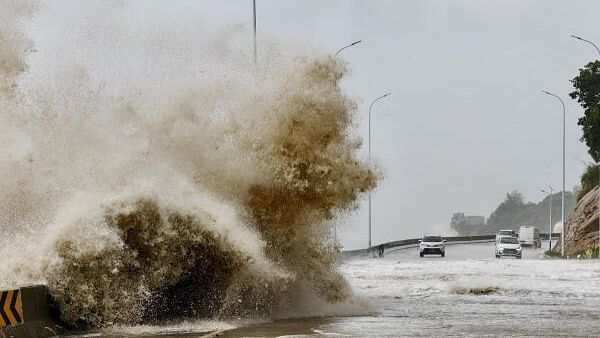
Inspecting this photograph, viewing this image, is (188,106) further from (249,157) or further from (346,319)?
(346,319)

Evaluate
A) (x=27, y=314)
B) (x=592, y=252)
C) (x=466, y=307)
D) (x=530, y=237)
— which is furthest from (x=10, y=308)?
(x=530, y=237)

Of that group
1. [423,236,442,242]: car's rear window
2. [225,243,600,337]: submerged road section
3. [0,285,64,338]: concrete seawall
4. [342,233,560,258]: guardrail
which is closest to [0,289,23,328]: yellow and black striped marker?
[0,285,64,338]: concrete seawall

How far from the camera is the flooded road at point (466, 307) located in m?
16.6

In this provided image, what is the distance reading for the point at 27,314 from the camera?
15617 mm

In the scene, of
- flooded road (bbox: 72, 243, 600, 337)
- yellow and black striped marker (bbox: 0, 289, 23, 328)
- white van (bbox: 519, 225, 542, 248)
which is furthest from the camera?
white van (bbox: 519, 225, 542, 248)

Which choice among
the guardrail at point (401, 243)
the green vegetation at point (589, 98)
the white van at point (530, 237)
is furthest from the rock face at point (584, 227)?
the white van at point (530, 237)

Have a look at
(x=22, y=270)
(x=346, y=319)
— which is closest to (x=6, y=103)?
(x=22, y=270)

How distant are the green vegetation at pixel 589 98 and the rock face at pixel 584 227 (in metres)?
3.27

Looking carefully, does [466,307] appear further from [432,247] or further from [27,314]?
[432,247]

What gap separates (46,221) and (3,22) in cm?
661

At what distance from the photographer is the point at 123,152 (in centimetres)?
1962

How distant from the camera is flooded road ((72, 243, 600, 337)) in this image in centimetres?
1656

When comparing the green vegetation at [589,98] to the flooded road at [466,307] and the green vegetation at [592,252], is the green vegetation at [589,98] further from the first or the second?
the flooded road at [466,307]

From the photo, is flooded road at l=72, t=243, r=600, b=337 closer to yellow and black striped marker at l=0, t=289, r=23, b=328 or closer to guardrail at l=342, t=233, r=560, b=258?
yellow and black striped marker at l=0, t=289, r=23, b=328
